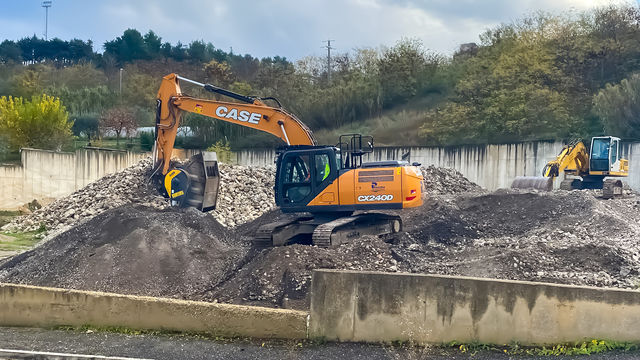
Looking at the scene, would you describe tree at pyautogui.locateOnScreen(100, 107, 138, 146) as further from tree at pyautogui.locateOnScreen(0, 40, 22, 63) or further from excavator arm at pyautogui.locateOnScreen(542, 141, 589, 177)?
tree at pyautogui.locateOnScreen(0, 40, 22, 63)

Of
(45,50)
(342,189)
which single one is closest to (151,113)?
(342,189)

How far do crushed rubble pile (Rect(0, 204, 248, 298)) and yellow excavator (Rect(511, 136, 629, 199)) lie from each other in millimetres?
14123

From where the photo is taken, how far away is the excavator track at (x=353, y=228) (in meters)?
11.5

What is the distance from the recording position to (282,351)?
6250 mm

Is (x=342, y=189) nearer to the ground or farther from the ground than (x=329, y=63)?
nearer to the ground

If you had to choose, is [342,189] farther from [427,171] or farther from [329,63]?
[329,63]

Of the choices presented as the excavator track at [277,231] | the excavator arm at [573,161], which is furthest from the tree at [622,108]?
the excavator track at [277,231]

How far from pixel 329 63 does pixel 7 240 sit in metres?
38.5

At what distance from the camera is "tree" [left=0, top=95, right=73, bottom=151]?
27.5 m

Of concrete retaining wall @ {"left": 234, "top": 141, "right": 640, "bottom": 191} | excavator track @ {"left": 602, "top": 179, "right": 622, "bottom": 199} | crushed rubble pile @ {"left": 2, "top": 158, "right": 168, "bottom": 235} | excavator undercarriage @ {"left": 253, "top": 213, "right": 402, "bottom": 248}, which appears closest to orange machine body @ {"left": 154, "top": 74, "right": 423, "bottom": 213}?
excavator undercarriage @ {"left": 253, "top": 213, "right": 402, "bottom": 248}

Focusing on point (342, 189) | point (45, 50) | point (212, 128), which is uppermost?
point (45, 50)

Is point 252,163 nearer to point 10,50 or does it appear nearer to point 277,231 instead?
point 277,231

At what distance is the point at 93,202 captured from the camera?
19266mm

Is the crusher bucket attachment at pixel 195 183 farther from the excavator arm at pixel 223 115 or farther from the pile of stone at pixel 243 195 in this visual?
the pile of stone at pixel 243 195
